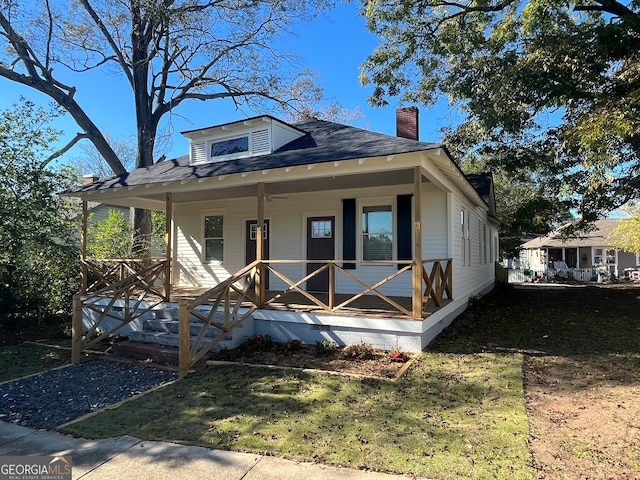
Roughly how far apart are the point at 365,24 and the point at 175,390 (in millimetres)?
14712

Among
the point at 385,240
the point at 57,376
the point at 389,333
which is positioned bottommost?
the point at 57,376

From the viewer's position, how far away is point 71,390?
18.2 ft

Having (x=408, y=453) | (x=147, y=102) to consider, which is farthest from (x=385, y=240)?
(x=147, y=102)

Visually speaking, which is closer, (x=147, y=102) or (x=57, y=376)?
(x=57, y=376)

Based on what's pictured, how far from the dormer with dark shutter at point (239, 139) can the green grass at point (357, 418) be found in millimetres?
5587

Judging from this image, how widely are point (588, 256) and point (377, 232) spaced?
99.6ft

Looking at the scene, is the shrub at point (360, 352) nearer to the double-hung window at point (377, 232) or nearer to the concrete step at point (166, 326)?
the concrete step at point (166, 326)

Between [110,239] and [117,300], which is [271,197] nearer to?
[117,300]

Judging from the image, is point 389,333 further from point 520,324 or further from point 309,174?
point 520,324

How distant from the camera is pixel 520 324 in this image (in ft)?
29.0

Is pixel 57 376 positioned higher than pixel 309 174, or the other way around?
pixel 309 174

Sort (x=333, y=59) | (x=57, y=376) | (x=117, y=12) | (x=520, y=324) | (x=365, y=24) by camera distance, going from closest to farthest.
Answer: (x=57, y=376), (x=520, y=324), (x=365, y=24), (x=117, y=12), (x=333, y=59)

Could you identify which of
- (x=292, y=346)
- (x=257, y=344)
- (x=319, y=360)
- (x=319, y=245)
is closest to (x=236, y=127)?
(x=319, y=245)

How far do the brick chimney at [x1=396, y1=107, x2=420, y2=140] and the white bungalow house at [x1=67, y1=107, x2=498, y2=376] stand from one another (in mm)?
25
